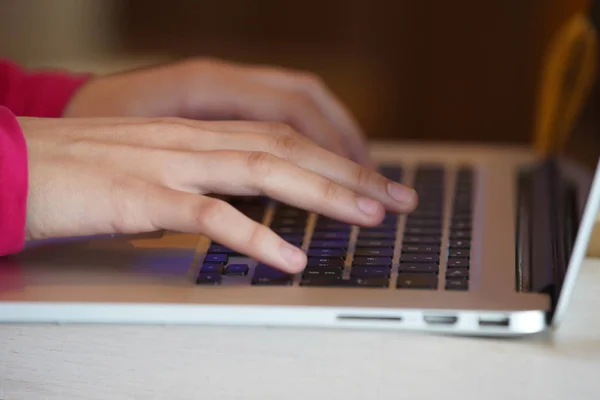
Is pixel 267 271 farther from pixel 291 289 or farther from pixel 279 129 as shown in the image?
pixel 279 129

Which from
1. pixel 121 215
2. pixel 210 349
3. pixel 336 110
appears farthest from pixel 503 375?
pixel 336 110

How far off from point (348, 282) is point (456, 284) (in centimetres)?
7

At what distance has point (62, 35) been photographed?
227 cm

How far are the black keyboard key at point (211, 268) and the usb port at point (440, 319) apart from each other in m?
0.14

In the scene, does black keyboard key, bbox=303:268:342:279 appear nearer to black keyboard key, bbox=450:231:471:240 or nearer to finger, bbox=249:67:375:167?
black keyboard key, bbox=450:231:471:240

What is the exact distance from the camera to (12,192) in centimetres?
63

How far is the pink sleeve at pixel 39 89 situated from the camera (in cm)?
89

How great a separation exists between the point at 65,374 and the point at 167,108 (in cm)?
38

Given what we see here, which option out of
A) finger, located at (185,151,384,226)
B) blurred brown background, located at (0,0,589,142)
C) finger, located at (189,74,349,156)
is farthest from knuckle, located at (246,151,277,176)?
blurred brown background, located at (0,0,589,142)

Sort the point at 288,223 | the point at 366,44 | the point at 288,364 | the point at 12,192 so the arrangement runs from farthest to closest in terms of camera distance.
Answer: the point at 366,44, the point at 288,223, the point at 12,192, the point at 288,364

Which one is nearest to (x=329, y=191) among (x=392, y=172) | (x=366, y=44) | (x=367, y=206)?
(x=367, y=206)

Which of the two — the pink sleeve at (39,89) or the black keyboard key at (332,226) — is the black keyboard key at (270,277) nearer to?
the black keyboard key at (332,226)

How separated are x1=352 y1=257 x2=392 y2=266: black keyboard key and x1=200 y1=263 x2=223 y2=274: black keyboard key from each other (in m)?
0.09

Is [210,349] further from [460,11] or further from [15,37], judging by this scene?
[15,37]
